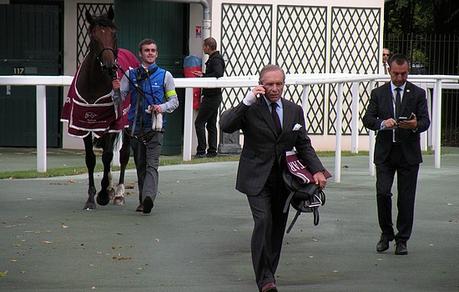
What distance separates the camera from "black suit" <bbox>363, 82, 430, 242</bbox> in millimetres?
11352

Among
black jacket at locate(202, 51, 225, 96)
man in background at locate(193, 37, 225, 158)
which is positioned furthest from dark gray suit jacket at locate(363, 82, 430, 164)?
man in background at locate(193, 37, 225, 158)

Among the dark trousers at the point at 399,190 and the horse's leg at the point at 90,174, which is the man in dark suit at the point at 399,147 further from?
the horse's leg at the point at 90,174

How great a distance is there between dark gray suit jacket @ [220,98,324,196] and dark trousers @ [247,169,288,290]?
0.10 m

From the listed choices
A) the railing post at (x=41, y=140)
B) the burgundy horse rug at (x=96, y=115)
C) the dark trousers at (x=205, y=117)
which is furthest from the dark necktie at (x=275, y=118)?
the dark trousers at (x=205, y=117)

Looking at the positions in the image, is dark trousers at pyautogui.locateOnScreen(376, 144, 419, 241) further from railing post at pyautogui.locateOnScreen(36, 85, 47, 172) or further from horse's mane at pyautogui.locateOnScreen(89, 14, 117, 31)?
railing post at pyautogui.locateOnScreen(36, 85, 47, 172)

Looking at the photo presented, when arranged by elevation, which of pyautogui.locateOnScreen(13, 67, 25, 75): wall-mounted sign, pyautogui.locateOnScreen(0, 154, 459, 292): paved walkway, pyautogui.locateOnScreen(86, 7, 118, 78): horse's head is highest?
pyautogui.locateOnScreen(86, 7, 118, 78): horse's head

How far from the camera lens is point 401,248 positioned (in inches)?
443

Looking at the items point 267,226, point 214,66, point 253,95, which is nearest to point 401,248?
point 267,226

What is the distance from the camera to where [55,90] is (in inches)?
909

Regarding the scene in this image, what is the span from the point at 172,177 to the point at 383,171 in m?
6.08

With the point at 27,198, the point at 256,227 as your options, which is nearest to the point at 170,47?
the point at 27,198

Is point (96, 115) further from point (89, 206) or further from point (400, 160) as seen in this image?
point (400, 160)

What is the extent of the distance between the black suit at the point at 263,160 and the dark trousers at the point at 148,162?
3.95 metres

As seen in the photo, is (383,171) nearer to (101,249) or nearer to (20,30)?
(101,249)
